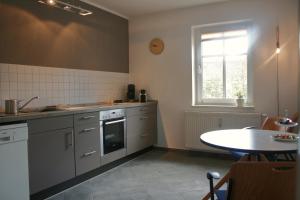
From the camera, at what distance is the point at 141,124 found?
4559 mm

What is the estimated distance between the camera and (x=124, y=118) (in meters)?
4.14

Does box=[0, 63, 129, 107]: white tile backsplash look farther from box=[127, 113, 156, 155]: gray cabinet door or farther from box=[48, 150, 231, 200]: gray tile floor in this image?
box=[48, 150, 231, 200]: gray tile floor

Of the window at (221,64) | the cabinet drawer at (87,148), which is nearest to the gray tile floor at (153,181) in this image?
the cabinet drawer at (87,148)

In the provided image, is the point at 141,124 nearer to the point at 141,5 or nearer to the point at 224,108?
the point at 224,108

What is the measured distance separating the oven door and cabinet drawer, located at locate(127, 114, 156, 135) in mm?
159

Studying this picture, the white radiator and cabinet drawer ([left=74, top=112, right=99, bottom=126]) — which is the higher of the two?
cabinet drawer ([left=74, top=112, right=99, bottom=126])

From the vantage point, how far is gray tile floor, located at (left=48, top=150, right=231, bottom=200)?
116 inches

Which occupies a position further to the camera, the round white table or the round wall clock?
the round wall clock

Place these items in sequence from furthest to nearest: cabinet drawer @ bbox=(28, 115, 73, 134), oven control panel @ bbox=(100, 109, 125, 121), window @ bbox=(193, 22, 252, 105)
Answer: window @ bbox=(193, 22, 252, 105)
oven control panel @ bbox=(100, 109, 125, 121)
cabinet drawer @ bbox=(28, 115, 73, 134)

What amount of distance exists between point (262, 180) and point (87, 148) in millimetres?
2504

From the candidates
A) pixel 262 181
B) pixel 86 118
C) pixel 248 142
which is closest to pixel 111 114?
pixel 86 118

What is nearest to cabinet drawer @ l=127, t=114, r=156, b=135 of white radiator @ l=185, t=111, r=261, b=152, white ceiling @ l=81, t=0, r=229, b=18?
white radiator @ l=185, t=111, r=261, b=152

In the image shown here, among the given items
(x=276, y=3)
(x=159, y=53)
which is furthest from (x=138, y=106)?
(x=276, y=3)

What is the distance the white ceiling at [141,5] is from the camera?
4.27m
